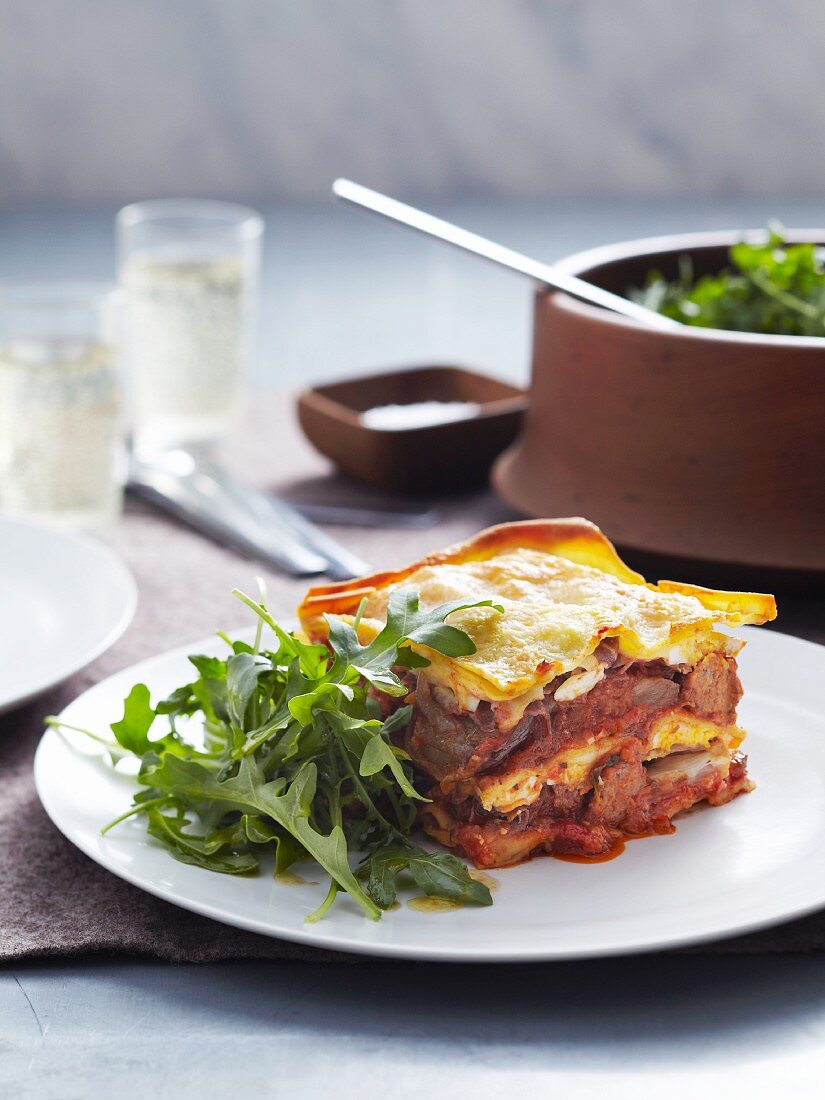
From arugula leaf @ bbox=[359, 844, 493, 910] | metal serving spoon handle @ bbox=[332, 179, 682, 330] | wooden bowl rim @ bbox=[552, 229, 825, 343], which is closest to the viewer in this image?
arugula leaf @ bbox=[359, 844, 493, 910]

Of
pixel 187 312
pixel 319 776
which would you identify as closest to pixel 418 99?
pixel 187 312

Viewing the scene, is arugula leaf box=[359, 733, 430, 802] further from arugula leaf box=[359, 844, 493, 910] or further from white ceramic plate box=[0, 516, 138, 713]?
white ceramic plate box=[0, 516, 138, 713]

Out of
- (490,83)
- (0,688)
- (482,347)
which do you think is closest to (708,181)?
(490,83)

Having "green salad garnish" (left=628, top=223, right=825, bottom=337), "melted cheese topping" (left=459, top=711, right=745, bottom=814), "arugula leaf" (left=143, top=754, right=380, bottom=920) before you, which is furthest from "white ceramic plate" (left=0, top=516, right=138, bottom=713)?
"green salad garnish" (left=628, top=223, right=825, bottom=337)

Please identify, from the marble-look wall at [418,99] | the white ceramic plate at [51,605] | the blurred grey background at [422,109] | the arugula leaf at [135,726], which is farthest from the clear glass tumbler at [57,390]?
the marble-look wall at [418,99]

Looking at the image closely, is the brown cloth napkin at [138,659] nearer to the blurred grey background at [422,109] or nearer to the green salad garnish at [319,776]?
the green salad garnish at [319,776]

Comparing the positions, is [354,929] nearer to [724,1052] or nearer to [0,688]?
[724,1052]

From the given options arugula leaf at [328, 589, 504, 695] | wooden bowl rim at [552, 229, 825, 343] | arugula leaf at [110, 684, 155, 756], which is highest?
wooden bowl rim at [552, 229, 825, 343]
